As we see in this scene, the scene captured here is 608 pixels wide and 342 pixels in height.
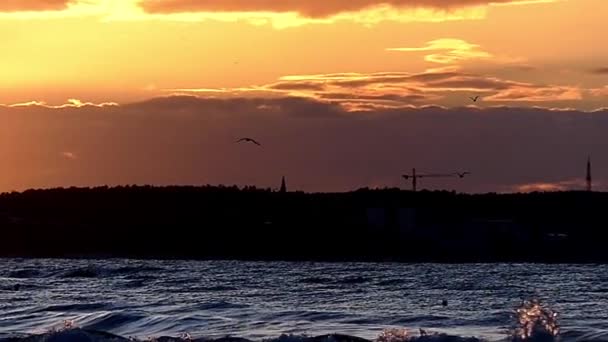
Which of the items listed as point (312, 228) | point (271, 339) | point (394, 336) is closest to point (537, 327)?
point (394, 336)

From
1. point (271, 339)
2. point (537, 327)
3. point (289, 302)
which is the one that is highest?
point (289, 302)

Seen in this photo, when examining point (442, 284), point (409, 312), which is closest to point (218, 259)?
point (442, 284)

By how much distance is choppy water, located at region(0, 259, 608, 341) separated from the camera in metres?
46.0

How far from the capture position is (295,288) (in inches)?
2768

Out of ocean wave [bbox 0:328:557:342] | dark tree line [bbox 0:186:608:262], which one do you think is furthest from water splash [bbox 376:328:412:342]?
dark tree line [bbox 0:186:608:262]

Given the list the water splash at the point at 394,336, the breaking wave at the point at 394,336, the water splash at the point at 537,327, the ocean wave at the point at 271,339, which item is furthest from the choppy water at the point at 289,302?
the water splash at the point at 394,336

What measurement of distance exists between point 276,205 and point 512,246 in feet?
125

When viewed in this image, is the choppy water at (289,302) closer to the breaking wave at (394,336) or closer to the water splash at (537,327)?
the water splash at (537,327)

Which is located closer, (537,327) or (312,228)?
(537,327)

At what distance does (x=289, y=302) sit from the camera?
5966cm

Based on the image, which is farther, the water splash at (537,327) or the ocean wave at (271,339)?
the ocean wave at (271,339)

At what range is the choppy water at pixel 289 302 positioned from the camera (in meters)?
46.0

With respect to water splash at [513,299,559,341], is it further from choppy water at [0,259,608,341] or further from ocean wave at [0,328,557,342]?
choppy water at [0,259,608,341]

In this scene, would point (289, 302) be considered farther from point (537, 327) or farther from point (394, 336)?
point (537, 327)
